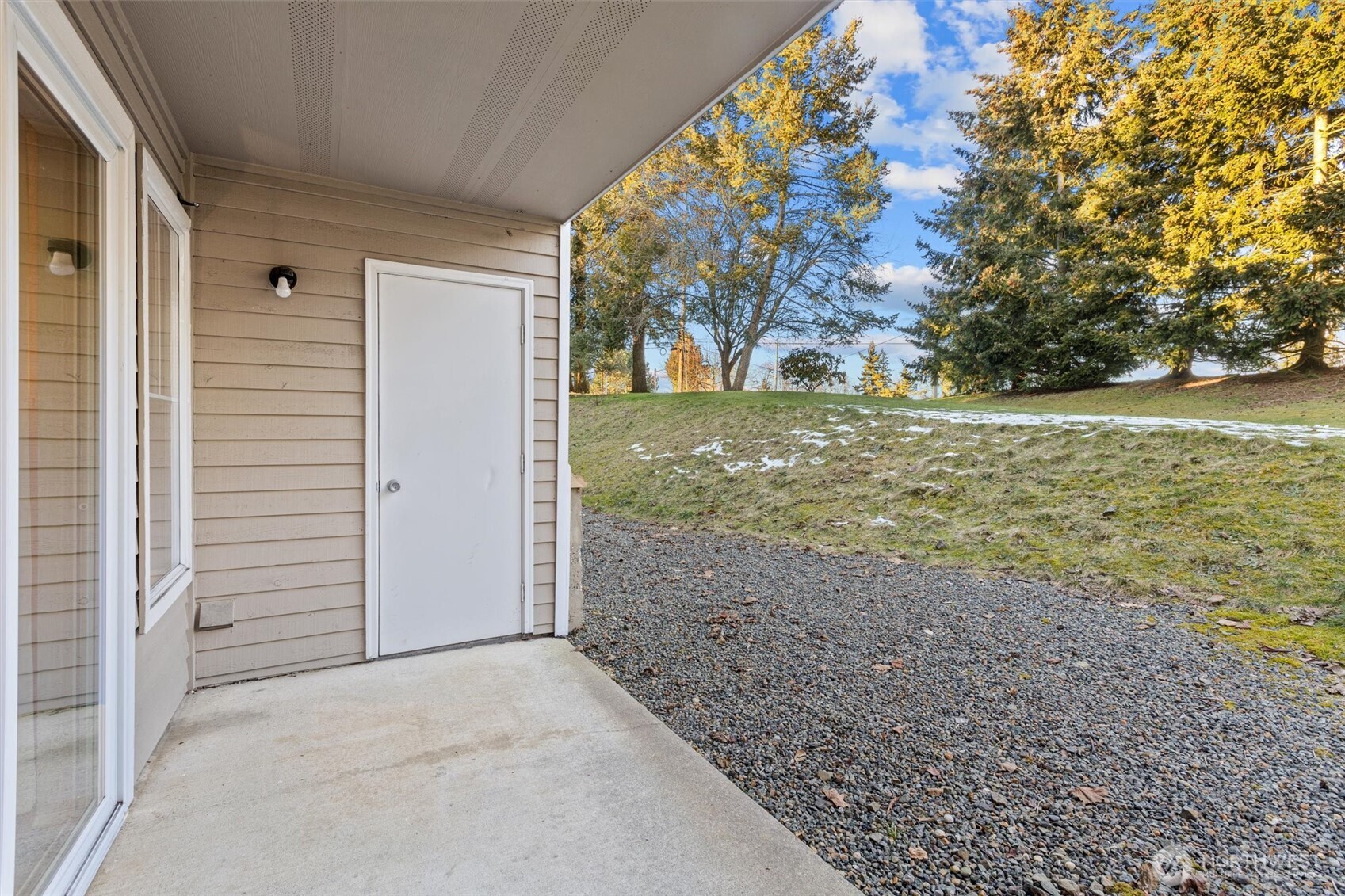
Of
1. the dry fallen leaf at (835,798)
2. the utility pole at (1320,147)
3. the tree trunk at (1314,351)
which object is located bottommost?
the dry fallen leaf at (835,798)

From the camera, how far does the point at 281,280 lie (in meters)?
2.67

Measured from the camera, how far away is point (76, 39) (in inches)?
56.7

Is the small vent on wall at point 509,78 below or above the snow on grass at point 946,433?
above

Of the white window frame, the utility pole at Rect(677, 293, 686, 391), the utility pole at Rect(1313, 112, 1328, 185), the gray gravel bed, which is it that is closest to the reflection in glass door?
the white window frame

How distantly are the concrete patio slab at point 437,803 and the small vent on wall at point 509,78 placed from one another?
2.23 meters

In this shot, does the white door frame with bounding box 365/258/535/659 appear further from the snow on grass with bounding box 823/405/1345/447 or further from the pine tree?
the pine tree

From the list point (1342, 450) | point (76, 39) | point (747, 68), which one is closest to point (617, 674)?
point (747, 68)

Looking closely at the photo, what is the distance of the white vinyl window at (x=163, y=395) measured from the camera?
2010mm

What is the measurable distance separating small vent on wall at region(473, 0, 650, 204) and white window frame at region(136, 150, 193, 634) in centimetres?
118

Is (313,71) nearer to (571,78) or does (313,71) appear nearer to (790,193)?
(571,78)

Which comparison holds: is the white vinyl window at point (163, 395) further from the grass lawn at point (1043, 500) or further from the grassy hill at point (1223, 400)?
the grassy hill at point (1223, 400)

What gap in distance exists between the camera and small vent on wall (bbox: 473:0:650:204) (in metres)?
1.71

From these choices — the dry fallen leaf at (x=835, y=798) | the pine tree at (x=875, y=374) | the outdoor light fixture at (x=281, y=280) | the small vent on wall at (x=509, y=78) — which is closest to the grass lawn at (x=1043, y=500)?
the dry fallen leaf at (x=835, y=798)

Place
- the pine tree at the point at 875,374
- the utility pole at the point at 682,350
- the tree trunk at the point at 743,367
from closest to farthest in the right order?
1. the tree trunk at the point at 743,367
2. the utility pole at the point at 682,350
3. the pine tree at the point at 875,374
